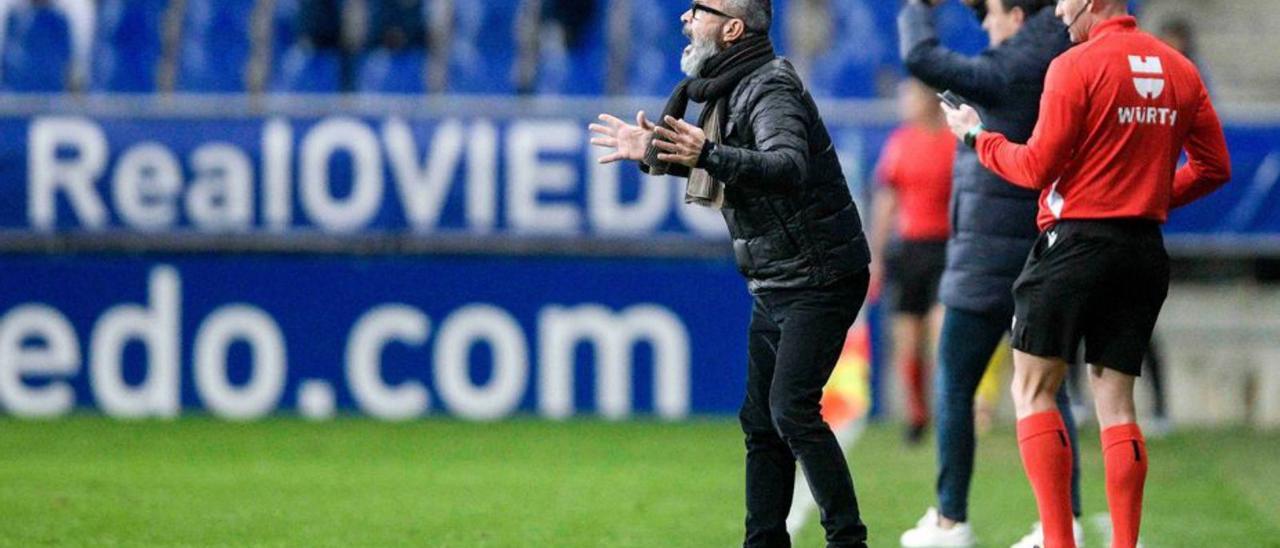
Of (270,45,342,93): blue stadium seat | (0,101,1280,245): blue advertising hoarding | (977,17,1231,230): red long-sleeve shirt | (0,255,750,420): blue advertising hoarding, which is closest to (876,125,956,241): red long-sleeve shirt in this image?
(0,101,1280,245): blue advertising hoarding

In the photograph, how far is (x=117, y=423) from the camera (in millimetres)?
12445

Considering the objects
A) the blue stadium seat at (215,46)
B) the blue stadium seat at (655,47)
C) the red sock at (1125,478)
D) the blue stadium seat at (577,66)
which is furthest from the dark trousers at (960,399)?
the blue stadium seat at (215,46)

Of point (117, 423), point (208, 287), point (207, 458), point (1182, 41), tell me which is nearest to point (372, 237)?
point (208, 287)

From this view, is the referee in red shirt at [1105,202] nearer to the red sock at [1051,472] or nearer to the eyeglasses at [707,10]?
the red sock at [1051,472]

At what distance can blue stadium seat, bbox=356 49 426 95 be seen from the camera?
15.2 metres

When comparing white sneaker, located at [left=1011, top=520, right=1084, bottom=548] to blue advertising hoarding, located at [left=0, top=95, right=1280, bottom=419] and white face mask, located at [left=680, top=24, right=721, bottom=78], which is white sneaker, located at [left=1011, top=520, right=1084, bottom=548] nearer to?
white face mask, located at [left=680, top=24, right=721, bottom=78]

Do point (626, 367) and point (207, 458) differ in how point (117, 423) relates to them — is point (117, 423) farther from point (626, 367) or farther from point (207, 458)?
point (626, 367)

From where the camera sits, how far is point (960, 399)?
291 inches

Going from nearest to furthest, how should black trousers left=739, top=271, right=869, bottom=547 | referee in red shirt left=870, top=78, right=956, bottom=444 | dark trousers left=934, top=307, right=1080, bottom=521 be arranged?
black trousers left=739, top=271, right=869, bottom=547, dark trousers left=934, top=307, right=1080, bottom=521, referee in red shirt left=870, top=78, right=956, bottom=444

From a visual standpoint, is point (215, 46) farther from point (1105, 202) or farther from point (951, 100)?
point (1105, 202)

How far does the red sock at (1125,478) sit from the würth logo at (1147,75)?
971mm

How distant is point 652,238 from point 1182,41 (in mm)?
3430

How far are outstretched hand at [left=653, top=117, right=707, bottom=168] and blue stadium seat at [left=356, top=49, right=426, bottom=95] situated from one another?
958 cm

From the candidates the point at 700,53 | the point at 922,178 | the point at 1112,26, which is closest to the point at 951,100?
the point at 1112,26
